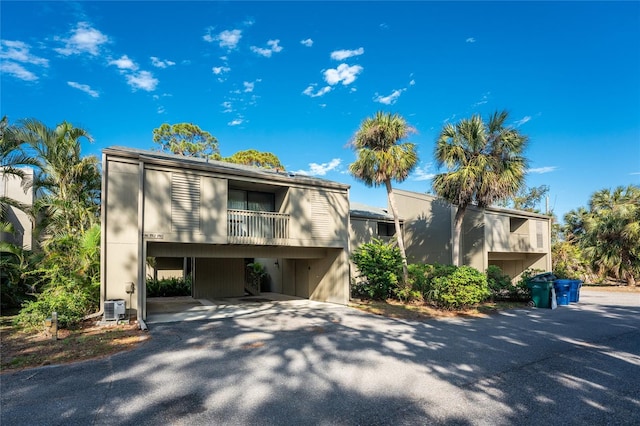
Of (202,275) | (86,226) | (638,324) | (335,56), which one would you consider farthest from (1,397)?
(335,56)

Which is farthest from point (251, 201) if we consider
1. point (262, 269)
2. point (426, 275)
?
point (426, 275)

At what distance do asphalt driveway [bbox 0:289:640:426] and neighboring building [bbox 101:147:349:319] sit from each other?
2936 mm

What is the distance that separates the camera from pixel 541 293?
13883 mm

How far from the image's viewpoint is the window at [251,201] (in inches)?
562

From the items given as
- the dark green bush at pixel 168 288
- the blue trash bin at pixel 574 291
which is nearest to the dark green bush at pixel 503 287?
the blue trash bin at pixel 574 291

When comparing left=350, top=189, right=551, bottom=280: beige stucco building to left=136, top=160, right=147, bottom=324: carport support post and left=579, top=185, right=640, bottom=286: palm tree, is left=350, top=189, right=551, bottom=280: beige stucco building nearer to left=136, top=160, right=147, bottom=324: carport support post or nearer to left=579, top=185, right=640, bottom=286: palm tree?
left=579, top=185, right=640, bottom=286: palm tree

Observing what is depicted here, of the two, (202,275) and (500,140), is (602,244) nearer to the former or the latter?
(500,140)

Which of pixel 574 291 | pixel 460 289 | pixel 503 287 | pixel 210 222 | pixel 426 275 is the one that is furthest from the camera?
pixel 574 291

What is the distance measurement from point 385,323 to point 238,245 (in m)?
5.77

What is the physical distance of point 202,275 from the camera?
16891mm

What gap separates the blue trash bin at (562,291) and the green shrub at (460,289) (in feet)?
13.2

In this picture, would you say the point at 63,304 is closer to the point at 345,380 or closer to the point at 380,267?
the point at 345,380

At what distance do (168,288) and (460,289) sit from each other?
46.2ft

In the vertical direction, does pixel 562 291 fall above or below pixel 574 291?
above
